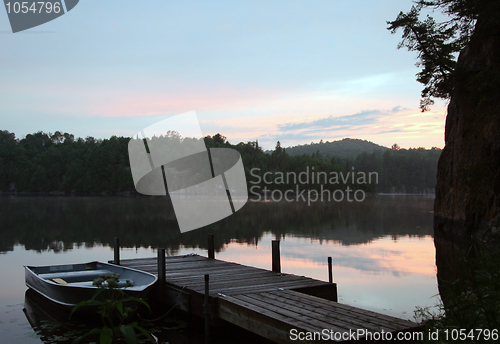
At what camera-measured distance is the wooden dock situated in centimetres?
577

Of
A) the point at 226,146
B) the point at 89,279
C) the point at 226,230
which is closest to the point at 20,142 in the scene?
the point at 226,146

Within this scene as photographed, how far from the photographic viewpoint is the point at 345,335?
5.34 m

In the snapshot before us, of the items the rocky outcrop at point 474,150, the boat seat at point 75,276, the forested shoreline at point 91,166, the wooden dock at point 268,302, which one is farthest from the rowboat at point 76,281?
the forested shoreline at point 91,166

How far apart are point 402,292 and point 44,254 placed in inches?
503

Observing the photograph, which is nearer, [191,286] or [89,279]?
[191,286]

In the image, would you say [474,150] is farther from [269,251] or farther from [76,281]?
[76,281]

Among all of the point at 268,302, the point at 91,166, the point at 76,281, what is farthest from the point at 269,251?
the point at 91,166

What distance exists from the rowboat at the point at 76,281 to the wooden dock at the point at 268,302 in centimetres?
62

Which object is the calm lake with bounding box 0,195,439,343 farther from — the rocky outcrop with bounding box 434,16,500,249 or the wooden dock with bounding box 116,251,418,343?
the wooden dock with bounding box 116,251,418,343

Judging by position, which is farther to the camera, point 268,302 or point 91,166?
point 91,166

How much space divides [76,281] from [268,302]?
5.30 m

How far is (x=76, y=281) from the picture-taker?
10.4 metres

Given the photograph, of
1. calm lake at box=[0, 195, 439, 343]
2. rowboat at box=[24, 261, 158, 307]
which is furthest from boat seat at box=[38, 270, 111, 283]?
calm lake at box=[0, 195, 439, 343]

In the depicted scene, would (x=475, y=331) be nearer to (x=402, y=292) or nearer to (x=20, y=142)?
(x=402, y=292)
